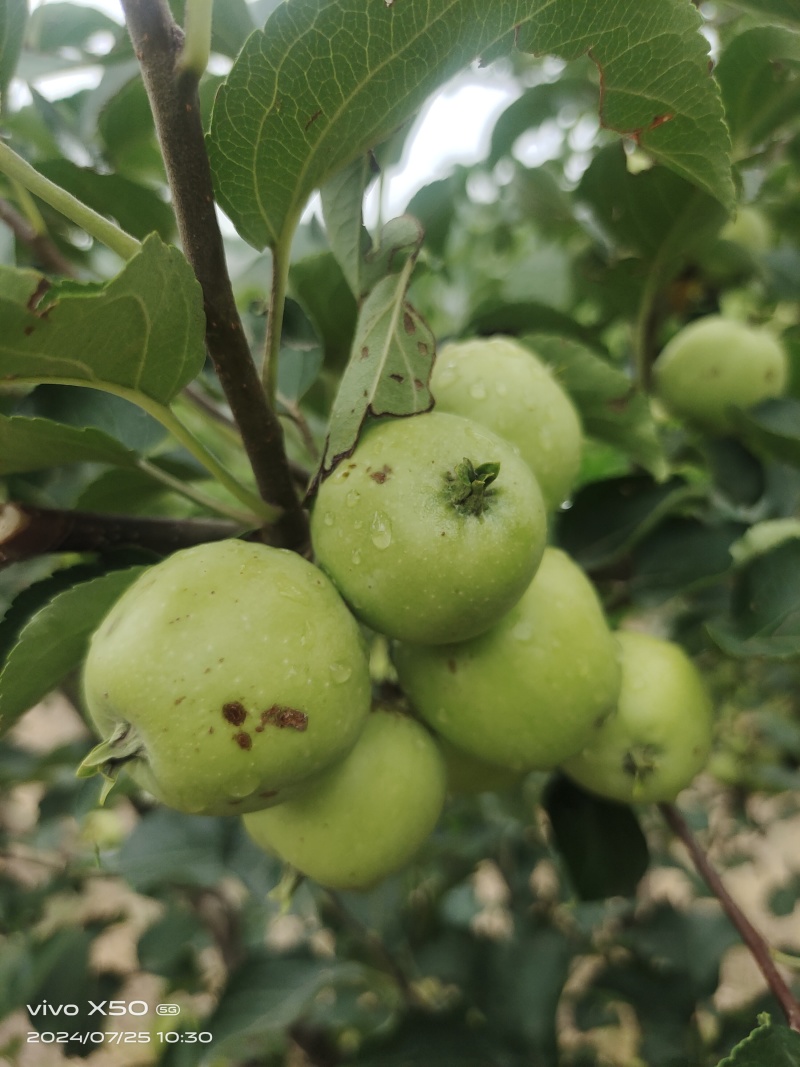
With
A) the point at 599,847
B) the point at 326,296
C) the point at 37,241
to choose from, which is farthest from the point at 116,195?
the point at 599,847

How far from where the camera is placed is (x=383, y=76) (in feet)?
1.77

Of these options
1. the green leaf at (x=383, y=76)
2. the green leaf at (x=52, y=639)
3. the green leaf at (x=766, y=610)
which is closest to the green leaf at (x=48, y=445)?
the green leaf at (x=52, y=639)

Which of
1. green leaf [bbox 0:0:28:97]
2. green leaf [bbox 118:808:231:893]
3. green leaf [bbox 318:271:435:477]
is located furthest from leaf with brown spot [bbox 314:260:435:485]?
green leaf [bbox 118:808:231:893]

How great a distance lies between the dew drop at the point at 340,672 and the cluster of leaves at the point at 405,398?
16cm

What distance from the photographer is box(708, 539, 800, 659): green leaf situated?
868 mm

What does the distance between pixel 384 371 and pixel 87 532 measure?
0.33 metres

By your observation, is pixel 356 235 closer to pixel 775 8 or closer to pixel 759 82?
pixel 775 8

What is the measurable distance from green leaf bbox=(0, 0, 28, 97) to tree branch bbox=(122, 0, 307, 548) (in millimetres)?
327

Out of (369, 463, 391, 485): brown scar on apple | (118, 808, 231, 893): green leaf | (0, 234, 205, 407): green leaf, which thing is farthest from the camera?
(118, 808, 231, 893): green leaf

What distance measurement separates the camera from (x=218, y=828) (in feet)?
4.50

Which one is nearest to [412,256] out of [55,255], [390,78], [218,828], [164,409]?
[390,78]

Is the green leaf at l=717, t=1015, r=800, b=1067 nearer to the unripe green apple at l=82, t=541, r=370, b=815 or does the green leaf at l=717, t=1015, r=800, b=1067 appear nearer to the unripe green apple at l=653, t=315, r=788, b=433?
the unripe green apple at l=82, t=541, r=370, b=815

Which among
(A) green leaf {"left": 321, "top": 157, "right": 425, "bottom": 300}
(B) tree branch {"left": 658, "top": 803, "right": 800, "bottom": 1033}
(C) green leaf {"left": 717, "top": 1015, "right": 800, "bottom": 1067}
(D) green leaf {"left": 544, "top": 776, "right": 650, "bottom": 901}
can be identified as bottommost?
(D) green leaf {"left": 544, "top": 776, "right": 650, "bottom": 901}

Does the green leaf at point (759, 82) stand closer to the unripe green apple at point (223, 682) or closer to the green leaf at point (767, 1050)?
the unripe green apple at point (223, 682)
